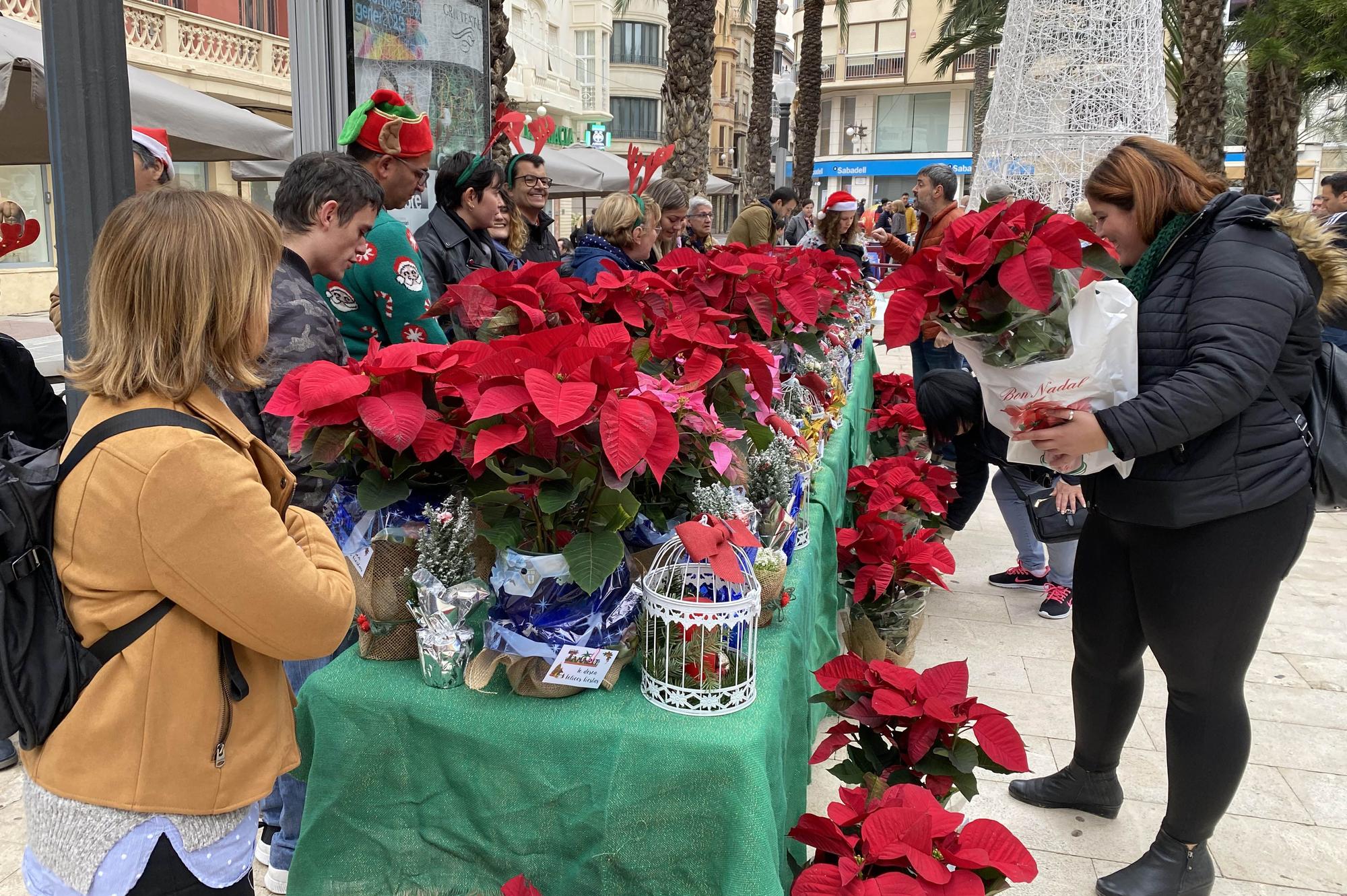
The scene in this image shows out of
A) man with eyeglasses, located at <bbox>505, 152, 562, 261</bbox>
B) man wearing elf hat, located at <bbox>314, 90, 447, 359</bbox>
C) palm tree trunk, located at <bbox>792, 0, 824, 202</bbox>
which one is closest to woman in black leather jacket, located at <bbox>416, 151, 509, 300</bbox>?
man wearing elf hat, located at <bbox>314, 90, 447, 359</bbox>

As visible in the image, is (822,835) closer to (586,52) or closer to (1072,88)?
(1072,88)

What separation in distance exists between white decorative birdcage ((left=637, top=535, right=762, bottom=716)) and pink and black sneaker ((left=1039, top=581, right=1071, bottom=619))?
10.3 feet

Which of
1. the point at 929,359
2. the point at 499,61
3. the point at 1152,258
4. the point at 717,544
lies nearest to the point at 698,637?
the point at 717,544

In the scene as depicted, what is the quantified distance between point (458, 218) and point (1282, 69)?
12102mm

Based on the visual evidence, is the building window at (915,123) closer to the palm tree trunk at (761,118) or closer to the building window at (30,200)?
the palm tree trunk at (761,118)

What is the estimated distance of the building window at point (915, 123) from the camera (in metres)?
42.3

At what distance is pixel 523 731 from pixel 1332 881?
2.29m

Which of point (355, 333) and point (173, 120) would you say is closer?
point (355, 333)

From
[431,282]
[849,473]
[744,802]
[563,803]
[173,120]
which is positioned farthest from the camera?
[173,120]

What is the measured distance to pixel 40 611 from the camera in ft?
3.83

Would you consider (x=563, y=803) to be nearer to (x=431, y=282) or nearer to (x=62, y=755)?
(x=62, y=755)

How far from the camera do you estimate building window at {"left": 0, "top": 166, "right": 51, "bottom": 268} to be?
53.0 feet

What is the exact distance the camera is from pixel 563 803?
1.57 m

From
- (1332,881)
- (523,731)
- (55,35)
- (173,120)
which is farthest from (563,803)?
(173,120)
